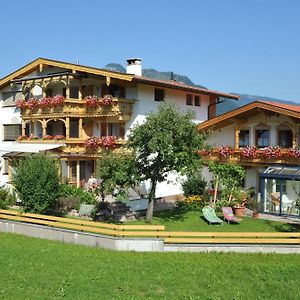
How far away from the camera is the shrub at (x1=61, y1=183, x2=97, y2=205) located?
2747cm

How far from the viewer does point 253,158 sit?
92.4 feet

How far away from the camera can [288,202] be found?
27.1m

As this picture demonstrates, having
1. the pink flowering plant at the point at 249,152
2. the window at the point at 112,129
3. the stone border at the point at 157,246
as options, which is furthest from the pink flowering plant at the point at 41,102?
the stone border at the point at 157,246

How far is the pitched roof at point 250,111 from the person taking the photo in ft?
A: 87.3

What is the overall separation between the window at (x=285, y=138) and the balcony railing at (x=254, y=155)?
1.65 metres

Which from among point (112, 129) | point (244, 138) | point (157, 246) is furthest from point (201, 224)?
point (112, 129)

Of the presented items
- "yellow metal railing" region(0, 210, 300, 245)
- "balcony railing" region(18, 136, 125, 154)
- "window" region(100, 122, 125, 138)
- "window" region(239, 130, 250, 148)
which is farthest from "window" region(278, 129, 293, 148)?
"yellow metal railing" region(0, 210, 300, 245)

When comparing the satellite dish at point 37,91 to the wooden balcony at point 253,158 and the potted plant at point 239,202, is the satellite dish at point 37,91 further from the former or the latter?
the potted plant at point 239,202

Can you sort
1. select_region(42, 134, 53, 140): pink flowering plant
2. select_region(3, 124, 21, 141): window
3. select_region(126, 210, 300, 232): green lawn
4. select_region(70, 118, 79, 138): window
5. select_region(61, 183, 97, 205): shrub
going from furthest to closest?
select_region(3, 124, 21, 141): window < select_region(70, 118, 79, 138): window < select_region(42, 134, 53, 140): pink flowering plant < select_region(61, 183, 97, 205): shrub < select_region(126, 210, 300, 232): green lawn

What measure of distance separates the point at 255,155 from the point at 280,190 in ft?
8.45

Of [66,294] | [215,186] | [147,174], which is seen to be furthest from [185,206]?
[66,294]

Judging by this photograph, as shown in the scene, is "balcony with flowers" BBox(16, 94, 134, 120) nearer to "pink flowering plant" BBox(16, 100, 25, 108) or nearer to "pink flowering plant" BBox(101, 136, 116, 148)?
"pink flowering plant" BBox(16, 100, 25, 108)

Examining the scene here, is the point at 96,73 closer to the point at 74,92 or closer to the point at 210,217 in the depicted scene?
the point at 74,92

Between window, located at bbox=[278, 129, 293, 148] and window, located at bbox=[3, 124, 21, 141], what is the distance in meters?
20.3
